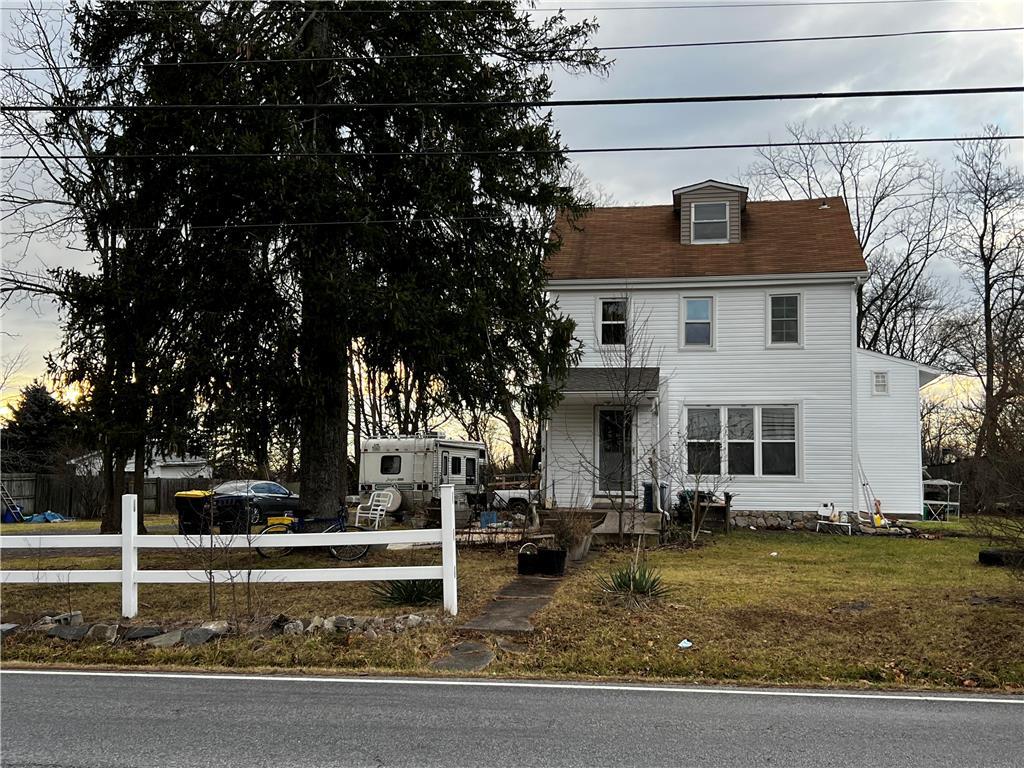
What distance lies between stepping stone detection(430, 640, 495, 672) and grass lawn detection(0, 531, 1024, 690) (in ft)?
0.42

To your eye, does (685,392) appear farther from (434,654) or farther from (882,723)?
(882,723)

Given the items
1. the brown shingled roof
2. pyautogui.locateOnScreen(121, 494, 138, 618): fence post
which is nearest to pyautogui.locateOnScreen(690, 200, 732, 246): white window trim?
the brown shingled roof

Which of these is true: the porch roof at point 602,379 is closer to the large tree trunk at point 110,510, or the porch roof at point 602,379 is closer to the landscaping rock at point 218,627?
the landscaping rock at point 218,627

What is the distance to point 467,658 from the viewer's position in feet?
27.1

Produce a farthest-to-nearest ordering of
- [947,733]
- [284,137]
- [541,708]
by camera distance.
→ [284,137] < [541,708] < [947,733]

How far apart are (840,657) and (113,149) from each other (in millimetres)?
12966

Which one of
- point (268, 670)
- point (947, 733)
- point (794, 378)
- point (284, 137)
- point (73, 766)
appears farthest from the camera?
point (794, 378)

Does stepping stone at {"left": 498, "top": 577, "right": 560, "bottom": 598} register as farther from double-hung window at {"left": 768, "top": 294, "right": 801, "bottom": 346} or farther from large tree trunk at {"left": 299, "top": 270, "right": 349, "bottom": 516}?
double-hung window at {"left": 768, "top": 294, "right": 801, "bottom": 346}

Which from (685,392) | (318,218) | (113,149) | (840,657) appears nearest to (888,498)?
(685,392)

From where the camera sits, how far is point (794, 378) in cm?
2034

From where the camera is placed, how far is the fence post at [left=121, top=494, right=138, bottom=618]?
32.1ft

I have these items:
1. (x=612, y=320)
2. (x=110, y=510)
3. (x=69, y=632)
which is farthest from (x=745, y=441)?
(x=110, y=510)

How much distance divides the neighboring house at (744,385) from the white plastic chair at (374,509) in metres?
4.20

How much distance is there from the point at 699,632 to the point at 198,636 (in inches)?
209
